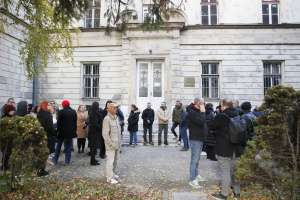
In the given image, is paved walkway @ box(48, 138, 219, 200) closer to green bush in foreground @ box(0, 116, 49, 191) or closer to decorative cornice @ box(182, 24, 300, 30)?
green bush in foreground @ box(0, 116, 49, 191)

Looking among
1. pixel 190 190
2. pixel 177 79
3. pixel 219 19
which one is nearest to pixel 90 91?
pixel 177 79

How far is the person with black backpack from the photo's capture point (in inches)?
250

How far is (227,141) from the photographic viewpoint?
21.1 ft

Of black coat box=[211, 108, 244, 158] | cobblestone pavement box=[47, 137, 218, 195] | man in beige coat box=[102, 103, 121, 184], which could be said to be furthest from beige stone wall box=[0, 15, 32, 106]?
black coat box=[211, 108, 244, 158]

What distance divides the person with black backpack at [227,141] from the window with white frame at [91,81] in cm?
1367

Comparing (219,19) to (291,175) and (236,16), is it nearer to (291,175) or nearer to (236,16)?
(236,16)

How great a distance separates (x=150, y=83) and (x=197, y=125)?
37.3 ft

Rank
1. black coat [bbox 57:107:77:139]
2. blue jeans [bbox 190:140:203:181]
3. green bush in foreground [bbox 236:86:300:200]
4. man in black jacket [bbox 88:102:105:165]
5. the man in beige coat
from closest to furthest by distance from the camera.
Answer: green bush in foreground [bbox 236:86:300:200]
blue jeans [bbox 190:140:203:181]
the man in beige coat
black coat [bbox 57:107:77:139]
man in black jacket [bbox 88:102:105:165]

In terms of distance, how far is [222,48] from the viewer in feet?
61.2

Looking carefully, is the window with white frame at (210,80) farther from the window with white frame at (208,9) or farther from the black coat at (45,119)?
the black coat at (45,119)

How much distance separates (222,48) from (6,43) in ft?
37.0

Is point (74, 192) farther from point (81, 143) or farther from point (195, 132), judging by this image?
point (81, 143)

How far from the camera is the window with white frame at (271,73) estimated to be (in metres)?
18.6

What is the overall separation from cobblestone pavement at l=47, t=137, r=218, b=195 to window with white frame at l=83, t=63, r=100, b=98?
8067mm
